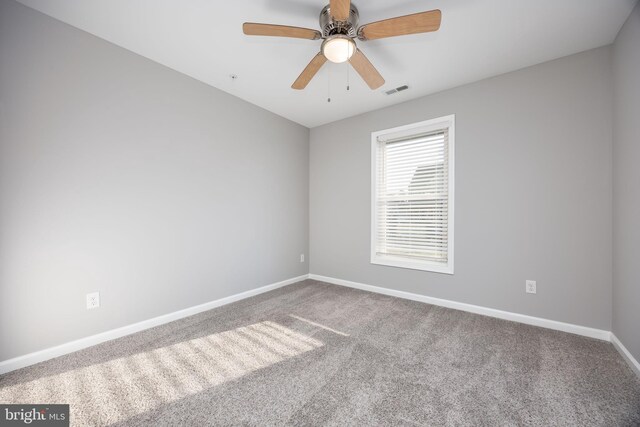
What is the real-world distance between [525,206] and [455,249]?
2.60ft

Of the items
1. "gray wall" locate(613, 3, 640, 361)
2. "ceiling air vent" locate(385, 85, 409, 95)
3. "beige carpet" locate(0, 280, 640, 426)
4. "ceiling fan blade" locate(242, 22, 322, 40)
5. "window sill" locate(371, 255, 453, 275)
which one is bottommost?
"beige carpet" locate(0, 280, 640, 426)

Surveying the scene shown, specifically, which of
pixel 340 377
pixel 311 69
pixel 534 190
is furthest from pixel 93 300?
pixel 534 190

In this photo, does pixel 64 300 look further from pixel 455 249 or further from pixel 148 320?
pixel 455 249

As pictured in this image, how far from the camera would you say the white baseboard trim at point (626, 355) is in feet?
5.50

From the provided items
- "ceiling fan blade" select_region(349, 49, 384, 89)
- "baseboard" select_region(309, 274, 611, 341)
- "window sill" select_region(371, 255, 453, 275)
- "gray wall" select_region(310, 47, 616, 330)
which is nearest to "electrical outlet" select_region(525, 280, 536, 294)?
"gray wall" select_region(310, 47, 616, 330)

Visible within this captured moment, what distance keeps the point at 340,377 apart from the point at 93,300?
211 cm

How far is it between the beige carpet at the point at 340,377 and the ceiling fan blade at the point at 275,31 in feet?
7.48

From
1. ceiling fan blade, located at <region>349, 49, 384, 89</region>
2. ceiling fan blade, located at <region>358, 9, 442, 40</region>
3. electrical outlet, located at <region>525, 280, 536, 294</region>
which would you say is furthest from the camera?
electrical outlet, located at <region>525, 280, 536, 294</region>

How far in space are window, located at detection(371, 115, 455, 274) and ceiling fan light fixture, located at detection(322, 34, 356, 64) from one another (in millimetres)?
1723

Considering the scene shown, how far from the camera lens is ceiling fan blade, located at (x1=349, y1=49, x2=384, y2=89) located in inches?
74.0

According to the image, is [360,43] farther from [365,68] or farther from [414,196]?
[414,196]

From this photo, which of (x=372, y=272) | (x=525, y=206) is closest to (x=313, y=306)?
(x=372, y=272)

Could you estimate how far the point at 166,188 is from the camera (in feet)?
8.34

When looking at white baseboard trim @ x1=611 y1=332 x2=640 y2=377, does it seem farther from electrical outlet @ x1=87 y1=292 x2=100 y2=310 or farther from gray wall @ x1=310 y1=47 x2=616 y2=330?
electrical outlet @ x1=87 y1=292 x2=100 y2=310
